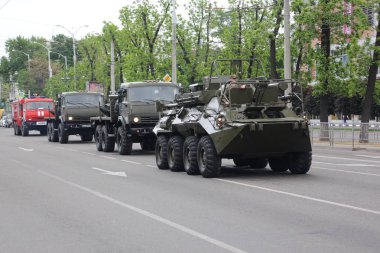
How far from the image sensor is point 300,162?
16.3 metres

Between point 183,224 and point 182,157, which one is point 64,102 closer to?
point 182,157

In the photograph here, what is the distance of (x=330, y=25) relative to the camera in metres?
32.4

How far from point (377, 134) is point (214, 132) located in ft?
45.1

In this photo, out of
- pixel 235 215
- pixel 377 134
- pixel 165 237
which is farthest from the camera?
pixel 377 134

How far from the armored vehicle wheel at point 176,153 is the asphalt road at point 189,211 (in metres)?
0.45

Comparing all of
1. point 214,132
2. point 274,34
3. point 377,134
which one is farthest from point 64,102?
point 214,132

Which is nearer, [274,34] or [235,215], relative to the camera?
[235,215]

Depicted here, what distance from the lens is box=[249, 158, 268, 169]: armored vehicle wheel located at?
18344mm

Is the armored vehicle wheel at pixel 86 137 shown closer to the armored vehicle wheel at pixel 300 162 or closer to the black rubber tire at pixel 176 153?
the black rubber tire at pixel 176 153

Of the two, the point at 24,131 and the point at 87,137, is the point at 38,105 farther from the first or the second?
the point at 87,137

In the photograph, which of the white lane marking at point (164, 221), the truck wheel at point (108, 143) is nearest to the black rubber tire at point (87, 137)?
the truck wheel at point (108, 143)

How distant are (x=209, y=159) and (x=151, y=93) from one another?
986 centimetres

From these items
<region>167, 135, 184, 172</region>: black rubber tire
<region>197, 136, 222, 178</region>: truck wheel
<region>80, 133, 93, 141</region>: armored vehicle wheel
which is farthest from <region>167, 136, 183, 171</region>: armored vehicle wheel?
<region>80, 133, 93, 141</region>: armored vehicle wheel

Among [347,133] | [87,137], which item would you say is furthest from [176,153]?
[87,137]
